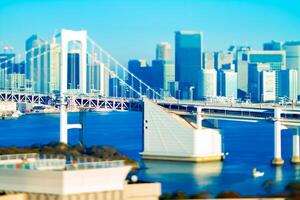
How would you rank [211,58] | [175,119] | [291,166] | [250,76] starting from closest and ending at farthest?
[291,166] < [175,119] < [250,76] < [211,58]

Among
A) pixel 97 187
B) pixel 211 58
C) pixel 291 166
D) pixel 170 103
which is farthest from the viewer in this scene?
pixel 211 58

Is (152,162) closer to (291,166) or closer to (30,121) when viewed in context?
(291,166)

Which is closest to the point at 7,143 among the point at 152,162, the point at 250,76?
the point at 152,162

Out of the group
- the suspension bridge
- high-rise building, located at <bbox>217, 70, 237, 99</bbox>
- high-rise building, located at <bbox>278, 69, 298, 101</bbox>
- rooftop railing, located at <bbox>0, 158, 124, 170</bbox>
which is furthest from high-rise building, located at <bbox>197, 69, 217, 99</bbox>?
rooftop railing, located at <bbox>0, 158, 124, 170</bbox>

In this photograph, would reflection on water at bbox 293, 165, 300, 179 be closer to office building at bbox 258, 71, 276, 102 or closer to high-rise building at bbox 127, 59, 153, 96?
office building at bbox 258, 71, 276, 102

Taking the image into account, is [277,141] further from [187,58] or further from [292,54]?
[292,54]

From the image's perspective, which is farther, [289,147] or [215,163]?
[289,147]

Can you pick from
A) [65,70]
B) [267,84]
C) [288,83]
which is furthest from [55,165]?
[288,83]
